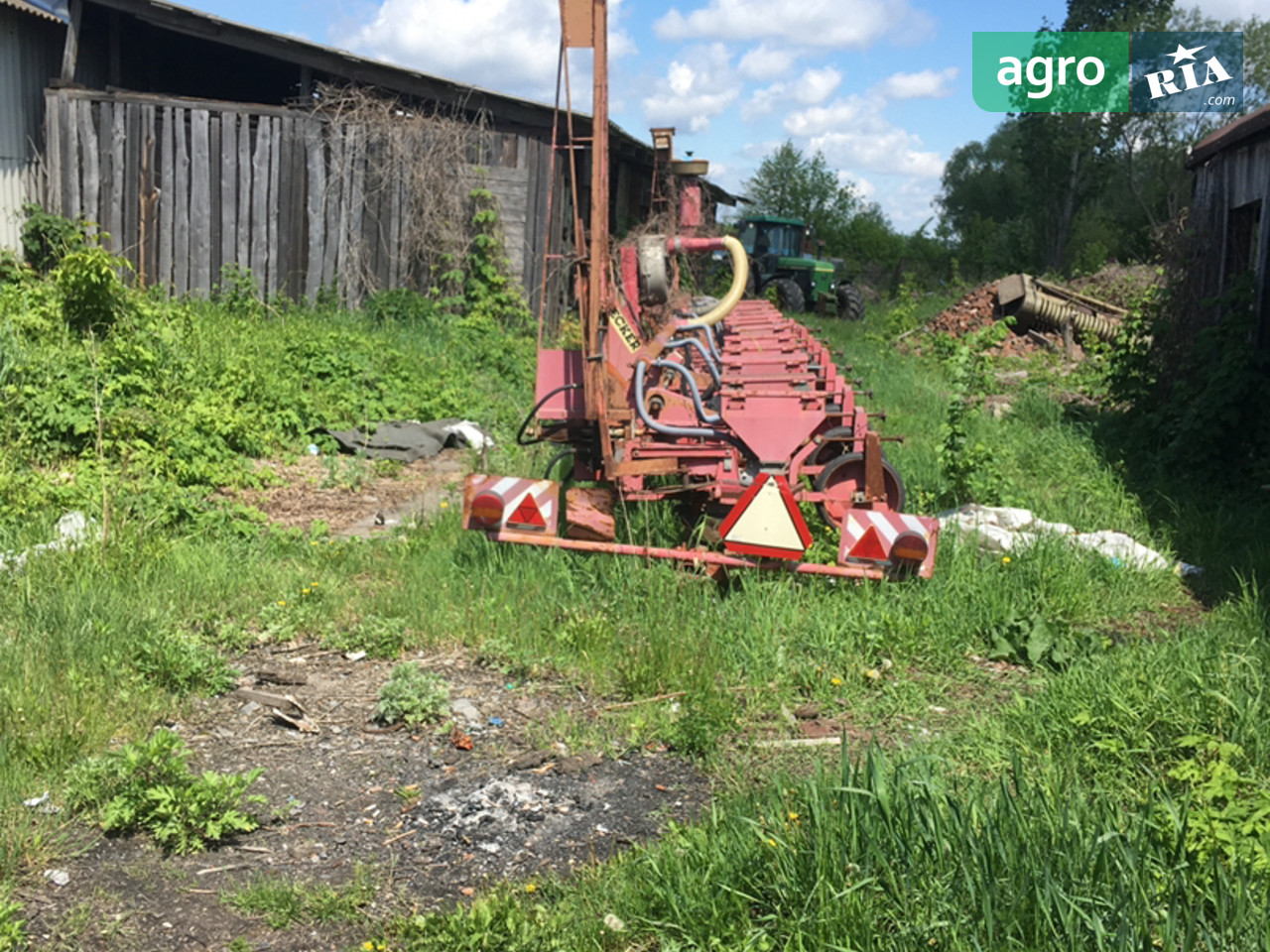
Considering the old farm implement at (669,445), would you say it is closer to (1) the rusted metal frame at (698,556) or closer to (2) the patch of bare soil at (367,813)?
(1) the rusted metal frame at (698,556)

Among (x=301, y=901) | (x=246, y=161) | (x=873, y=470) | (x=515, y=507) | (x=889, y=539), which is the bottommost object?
(x=301, y=901)

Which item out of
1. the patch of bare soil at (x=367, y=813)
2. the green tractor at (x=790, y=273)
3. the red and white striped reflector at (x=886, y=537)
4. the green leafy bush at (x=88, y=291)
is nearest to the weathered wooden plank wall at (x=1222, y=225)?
the red and white striped reflector at (x=886, y=537)

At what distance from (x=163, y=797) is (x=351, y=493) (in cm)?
443

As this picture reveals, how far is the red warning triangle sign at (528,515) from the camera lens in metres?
5.33

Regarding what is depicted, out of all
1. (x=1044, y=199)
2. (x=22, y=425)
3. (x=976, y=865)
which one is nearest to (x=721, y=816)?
(x=976, y=865)

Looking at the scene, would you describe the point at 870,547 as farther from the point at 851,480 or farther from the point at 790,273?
the point at 790,273

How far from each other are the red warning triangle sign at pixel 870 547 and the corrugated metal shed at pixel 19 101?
35.0 ft

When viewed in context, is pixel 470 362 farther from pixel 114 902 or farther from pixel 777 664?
pixel 114 902

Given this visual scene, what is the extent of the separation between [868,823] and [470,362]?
9399mm

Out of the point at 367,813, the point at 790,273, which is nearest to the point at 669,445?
the point at 367,813

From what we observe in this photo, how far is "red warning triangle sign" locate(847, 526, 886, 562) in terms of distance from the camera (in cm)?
513

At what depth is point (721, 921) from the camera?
8.89ft

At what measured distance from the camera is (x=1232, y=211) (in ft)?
31.1

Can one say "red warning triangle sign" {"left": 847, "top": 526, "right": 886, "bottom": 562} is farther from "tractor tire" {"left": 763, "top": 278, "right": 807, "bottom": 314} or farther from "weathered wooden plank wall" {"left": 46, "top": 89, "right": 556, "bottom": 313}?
"tractor tire" {"left": 763, "top": 278, "right": 807, "bottom": 314}
